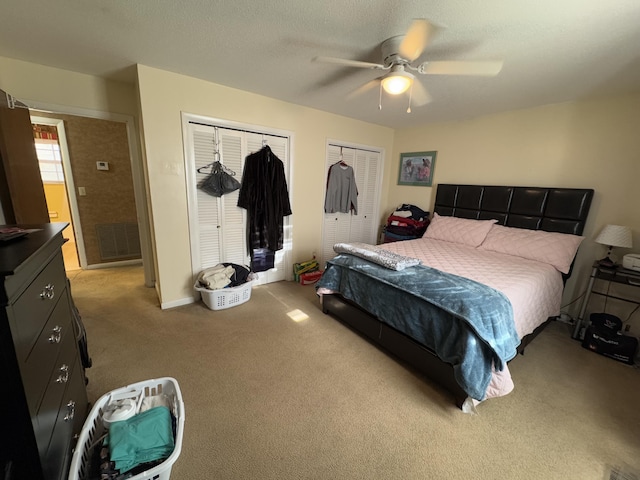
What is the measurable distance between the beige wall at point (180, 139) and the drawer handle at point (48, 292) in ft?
5.26

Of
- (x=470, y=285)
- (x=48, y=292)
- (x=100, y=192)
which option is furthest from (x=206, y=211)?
(x=470, y=285)

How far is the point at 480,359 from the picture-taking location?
61.6 inches

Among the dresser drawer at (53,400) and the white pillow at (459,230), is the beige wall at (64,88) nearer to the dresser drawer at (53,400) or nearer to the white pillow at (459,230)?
the dresser drawer at (53,400)

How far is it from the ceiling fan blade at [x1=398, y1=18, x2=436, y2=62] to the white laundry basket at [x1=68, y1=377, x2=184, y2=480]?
2.28 metres

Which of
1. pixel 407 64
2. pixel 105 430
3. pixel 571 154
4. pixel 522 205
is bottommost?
pixel 105 430

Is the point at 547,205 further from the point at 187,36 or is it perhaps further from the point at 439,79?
the point at 187,36

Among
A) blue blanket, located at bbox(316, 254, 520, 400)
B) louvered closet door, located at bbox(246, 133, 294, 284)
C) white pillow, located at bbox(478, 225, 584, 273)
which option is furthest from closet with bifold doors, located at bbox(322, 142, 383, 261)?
white pillow, located at bbox(478, 225, 584, 273)

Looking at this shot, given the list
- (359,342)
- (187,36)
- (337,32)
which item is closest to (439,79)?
(337,32)

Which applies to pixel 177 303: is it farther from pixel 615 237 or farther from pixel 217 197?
pixel 615 237

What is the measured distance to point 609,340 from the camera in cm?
225

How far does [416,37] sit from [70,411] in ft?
8.47

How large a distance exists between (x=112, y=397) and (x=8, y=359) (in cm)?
86

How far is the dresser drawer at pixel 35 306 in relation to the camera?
31.0 inches

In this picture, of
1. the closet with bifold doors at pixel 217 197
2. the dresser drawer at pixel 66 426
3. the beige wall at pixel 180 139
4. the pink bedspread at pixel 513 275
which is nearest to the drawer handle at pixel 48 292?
the dresser drawer at pixel 66 426
